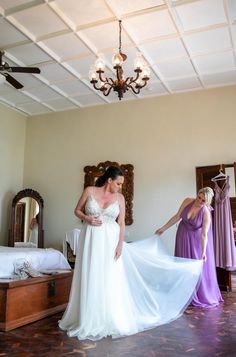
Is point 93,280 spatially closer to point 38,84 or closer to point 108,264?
point 108,264

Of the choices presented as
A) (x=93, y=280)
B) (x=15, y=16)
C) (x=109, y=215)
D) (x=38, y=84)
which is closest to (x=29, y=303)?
(x=93, y=280)

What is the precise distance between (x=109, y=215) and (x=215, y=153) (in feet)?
10.8

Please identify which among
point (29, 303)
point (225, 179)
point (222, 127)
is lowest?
point (29, 303)

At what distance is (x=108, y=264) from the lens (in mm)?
3154

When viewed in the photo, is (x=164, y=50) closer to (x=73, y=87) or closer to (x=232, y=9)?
(x=232, y=9)

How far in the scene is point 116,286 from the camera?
3158 mm

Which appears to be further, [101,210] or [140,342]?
[101,210]

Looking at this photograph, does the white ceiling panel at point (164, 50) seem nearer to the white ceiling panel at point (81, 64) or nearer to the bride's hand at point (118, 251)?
the white ceiling panel at point (81, 64)

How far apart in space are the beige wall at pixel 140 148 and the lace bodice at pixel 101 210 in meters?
3.01

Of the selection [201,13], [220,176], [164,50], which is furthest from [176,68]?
[220,176]

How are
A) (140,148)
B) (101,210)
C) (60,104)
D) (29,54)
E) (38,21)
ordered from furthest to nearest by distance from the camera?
(60,104) → (140,148) → (29,54) → (38,21) → (101,210)

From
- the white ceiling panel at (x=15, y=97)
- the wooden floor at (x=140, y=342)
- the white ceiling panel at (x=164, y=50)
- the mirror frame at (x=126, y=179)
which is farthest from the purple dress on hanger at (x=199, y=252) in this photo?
the white ceiling panel at (x=15, y=97)

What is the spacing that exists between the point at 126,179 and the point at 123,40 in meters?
2.65

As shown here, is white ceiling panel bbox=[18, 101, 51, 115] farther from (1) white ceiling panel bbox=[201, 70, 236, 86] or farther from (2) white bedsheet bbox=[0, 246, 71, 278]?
(2) white bedsheet bbox=[0, 246, 71, 278]
